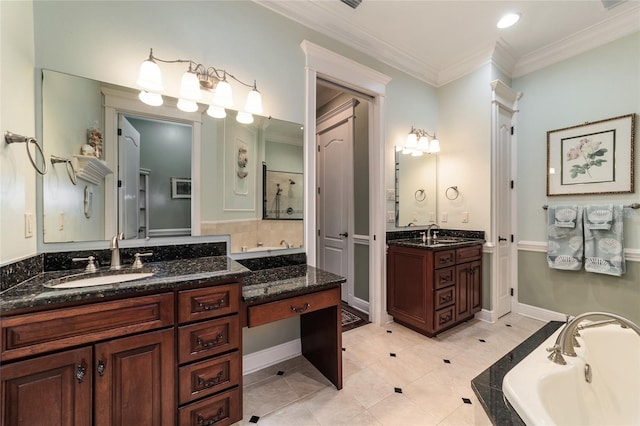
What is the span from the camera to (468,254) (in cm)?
269

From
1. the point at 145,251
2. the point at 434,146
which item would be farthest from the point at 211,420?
the point at 434,146

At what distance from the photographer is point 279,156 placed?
2.11 meters

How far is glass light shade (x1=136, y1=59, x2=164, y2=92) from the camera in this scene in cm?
150

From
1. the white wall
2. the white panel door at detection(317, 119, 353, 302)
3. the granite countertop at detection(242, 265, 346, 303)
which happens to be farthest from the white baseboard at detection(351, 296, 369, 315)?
the white wall

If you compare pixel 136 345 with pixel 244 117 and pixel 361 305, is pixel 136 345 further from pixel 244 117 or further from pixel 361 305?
pixel 361 305

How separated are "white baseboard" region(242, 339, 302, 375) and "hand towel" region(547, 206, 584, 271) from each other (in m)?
2.77

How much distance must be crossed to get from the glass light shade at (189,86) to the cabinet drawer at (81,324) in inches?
49.8

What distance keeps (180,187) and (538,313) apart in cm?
383

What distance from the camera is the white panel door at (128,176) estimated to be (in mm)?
1547

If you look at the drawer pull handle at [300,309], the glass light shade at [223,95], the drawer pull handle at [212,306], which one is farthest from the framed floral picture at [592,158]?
the drawer pull handle at [212,306]

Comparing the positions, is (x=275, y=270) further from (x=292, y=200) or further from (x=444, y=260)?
(x=444, y=260)

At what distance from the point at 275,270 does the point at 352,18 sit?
2.33 metres

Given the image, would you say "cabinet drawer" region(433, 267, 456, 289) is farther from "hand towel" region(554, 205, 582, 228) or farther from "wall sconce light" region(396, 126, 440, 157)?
"wall sconce light" region(396, 126, 440, 157)

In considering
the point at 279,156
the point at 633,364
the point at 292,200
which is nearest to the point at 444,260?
the point at 633,364
